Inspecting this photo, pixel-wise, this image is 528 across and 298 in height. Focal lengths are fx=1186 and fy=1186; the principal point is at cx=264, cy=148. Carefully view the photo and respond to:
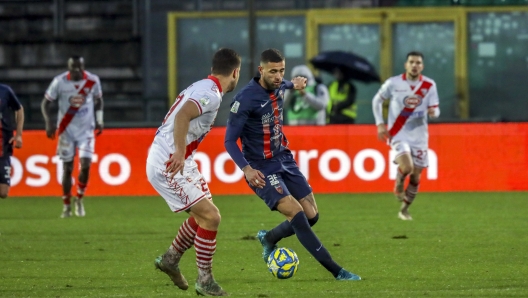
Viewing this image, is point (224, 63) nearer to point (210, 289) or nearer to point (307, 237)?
point (307, 237)

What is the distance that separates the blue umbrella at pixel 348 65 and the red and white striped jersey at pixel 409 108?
6.23 m

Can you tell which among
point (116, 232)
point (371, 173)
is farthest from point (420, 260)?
point (371, 173)

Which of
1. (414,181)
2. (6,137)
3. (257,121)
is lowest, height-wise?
(414,181)

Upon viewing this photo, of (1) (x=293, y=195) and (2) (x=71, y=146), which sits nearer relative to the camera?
(1) (x=293, y=195)

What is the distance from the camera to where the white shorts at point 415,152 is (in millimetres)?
14530

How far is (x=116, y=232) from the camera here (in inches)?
521

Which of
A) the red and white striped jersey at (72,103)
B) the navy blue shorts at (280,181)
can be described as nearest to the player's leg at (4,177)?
the red and white striped jersey at (72,103)

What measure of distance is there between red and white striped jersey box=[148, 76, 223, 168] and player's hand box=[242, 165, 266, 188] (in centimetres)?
51

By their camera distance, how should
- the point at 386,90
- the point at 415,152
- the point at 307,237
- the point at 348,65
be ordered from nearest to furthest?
1. the point at 307,237
2. the point at 415,152
3. the point at 386,90
4. the point at 348,65

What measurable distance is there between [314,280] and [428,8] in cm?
1386

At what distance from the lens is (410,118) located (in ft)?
48.1

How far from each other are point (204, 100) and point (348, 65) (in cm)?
1288

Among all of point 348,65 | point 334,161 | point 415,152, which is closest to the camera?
point 415,152

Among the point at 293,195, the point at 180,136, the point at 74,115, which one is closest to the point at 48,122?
the point at 74,115
